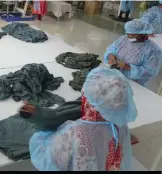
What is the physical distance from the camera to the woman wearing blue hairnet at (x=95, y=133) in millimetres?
918

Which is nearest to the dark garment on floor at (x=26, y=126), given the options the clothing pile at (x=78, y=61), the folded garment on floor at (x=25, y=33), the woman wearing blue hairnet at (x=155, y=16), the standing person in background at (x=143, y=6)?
the clothing pile at (x=78, y=61)

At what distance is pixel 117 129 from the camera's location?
3.34 ft

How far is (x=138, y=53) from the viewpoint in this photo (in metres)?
2.08

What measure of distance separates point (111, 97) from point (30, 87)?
0.96 meters

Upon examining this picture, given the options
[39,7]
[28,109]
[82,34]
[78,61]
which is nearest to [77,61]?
[78,61]

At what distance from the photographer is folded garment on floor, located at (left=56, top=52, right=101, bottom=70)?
232 cm

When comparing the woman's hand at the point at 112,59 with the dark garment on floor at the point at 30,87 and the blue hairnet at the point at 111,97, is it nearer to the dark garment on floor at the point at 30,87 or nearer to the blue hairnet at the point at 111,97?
the dark garment on floor at the point at 30,87

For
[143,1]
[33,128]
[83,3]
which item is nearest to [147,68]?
[33,128]

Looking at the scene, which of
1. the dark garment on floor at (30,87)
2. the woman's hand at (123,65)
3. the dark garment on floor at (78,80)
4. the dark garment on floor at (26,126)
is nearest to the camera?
the dark garment on floor at (26,126)

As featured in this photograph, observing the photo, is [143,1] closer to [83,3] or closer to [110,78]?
[83,3]

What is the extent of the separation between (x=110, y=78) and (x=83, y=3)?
23.3 ft

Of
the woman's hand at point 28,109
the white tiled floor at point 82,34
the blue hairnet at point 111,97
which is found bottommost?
the white tiled floor at point 82,34

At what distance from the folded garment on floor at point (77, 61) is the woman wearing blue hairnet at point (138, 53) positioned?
0.78 ft

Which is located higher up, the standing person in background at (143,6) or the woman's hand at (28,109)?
the woman's hand at (28,109)
